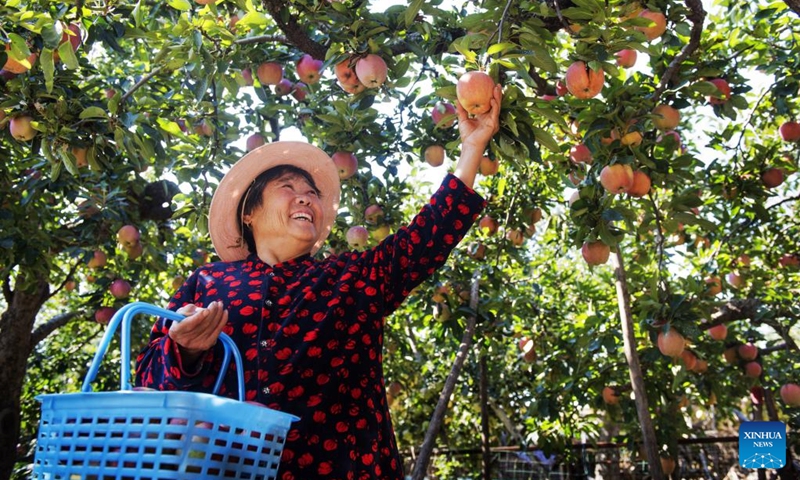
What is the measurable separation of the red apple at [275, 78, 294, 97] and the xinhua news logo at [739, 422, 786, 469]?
3801 mm

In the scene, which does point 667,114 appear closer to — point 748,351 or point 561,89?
point 561,89

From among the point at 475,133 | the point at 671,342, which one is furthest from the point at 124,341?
the point at 671,342

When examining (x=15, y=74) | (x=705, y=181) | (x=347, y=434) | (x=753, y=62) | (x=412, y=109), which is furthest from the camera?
(x=705, y=181)

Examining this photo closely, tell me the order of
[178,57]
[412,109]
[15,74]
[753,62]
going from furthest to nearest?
[753,62] → [412,109] → [15,74] → [178,57]

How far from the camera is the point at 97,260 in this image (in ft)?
13.8

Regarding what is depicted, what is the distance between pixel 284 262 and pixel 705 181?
3.22 meters

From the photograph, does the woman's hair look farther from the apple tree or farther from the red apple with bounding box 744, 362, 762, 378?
the red apple with bounding box 744, 362, 762, 378

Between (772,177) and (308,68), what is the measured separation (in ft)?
9.61

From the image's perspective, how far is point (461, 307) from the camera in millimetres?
4000

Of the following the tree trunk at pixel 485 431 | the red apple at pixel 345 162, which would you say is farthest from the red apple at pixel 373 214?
the tree trunk at pixel 485 431

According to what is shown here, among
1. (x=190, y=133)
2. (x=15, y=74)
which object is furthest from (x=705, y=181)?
(x=15, y=74)

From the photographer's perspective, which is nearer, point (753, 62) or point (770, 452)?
point (753, 62)

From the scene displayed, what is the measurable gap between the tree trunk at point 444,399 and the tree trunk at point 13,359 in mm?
3210

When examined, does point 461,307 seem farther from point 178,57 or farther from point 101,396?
point 101,396
